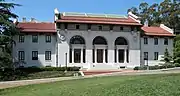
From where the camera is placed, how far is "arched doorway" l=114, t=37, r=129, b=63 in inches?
1941

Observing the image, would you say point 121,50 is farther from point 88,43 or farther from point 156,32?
point 156,32

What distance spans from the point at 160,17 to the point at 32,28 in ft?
128

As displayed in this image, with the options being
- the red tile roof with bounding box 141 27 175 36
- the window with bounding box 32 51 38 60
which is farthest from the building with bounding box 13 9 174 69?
the red tile roof with bounding box 141 27 175 36

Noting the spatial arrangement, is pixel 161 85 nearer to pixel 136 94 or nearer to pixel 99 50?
pixel 136 94

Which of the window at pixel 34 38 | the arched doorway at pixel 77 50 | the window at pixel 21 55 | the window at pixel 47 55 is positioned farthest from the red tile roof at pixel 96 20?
the window at pixel 21 55

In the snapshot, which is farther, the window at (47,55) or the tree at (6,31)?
the window at (47,55)

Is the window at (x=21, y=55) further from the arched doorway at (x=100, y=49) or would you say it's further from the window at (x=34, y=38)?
the arched doorway at (x=100, y=49)

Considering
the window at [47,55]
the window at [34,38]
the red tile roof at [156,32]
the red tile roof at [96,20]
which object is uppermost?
the red tile roof at [96,20]

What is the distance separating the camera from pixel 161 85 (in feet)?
54.4

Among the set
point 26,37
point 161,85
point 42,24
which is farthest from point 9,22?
point 161,85

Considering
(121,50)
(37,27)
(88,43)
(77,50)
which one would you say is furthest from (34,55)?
(121,50)

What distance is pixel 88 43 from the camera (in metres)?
48.1

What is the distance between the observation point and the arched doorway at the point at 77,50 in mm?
47562

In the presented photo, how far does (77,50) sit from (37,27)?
280 inches
